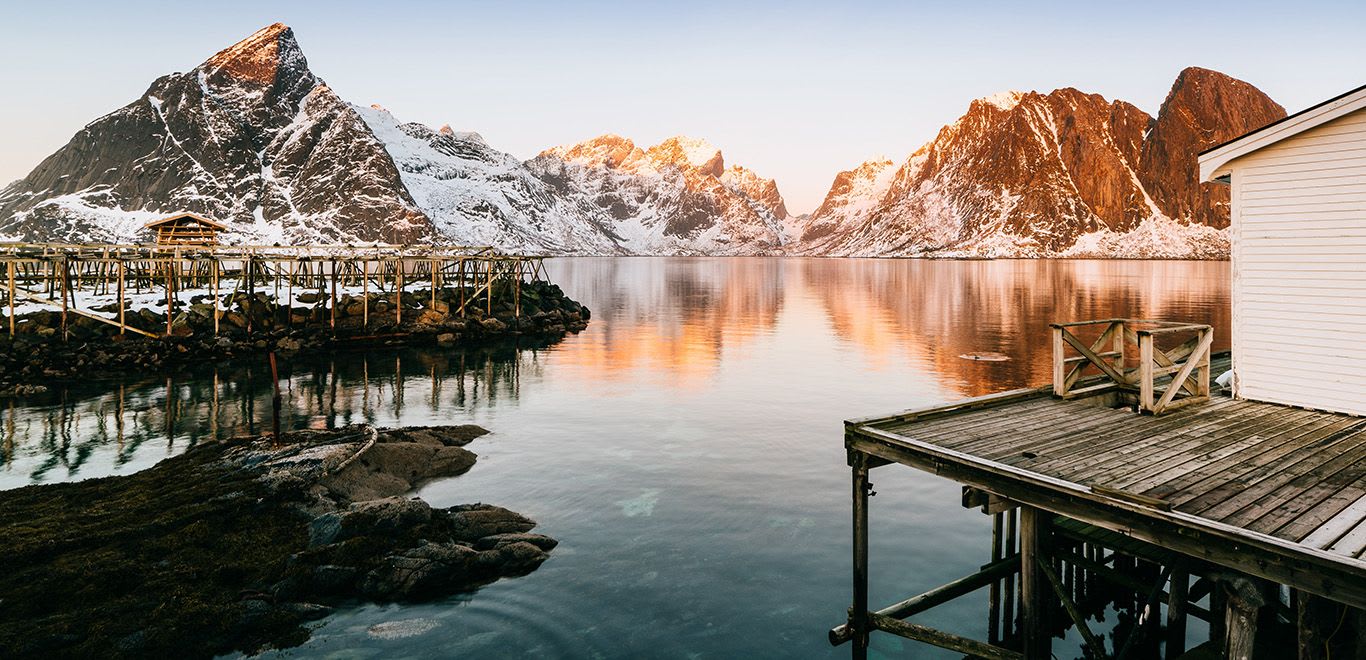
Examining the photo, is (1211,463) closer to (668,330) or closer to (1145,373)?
(1145,373)

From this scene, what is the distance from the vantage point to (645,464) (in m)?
24.9

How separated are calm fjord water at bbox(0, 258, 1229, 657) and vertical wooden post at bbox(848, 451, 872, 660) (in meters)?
0.64

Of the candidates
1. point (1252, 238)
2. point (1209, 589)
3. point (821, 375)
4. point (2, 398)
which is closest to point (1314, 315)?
point (1252, 238)

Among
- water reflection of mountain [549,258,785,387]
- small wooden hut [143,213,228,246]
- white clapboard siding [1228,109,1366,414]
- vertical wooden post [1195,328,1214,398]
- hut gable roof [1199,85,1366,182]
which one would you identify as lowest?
water reflection of mountain [549,258,785,387]

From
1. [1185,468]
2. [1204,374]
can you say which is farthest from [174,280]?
[1185,468]

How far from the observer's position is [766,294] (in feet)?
394

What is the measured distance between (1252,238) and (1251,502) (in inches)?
314

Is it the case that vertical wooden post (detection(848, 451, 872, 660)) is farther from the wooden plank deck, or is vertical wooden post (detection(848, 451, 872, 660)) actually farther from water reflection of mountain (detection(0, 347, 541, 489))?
water reflection of mountain (detection(0, 347, 541, 489))

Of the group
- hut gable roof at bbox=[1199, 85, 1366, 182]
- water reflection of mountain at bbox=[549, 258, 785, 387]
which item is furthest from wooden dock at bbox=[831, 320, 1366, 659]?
water reflection of mountain at bbox=[549, 258, 785, 387]

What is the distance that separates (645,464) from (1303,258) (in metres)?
17.6

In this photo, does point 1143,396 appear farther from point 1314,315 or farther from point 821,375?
point 821,375

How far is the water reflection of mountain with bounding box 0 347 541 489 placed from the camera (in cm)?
2464

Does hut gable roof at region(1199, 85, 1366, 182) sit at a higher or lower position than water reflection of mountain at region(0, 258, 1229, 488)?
higher

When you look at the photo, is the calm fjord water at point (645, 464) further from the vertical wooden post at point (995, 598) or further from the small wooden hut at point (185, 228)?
the small wooden hut at point (185, 228)
